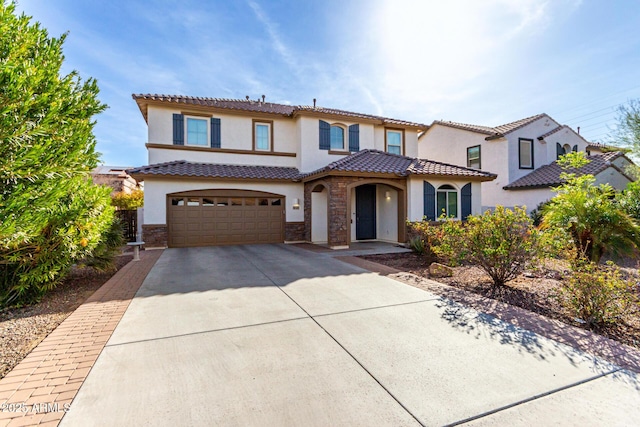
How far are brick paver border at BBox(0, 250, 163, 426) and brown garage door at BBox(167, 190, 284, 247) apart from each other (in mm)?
7573

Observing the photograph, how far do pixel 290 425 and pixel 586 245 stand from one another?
320 inches

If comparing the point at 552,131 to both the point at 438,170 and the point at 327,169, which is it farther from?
the point at 327,169

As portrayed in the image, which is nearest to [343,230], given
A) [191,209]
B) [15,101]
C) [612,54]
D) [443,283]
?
[443,283]

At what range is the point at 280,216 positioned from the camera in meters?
14.0

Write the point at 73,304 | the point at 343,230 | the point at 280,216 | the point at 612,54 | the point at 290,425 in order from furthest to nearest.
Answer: the point at 280,216
the point at 343,230
the point at 612,54
the point at 73,304
the point at 290,425

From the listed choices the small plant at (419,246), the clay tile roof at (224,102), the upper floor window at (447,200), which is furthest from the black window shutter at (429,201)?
the clay tile roof at (224,102)

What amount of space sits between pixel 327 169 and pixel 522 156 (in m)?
13.2

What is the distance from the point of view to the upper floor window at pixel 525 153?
1720 cm

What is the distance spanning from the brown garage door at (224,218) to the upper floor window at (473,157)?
492 inches

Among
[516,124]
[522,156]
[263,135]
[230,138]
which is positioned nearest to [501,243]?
[263,135]

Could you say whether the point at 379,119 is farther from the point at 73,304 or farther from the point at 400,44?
the point at 73,304

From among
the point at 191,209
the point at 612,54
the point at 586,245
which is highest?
the point at 612,54

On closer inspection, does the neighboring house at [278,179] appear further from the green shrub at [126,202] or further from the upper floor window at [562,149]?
the upper floor window at [562,149]

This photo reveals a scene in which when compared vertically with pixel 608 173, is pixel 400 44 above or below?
above
